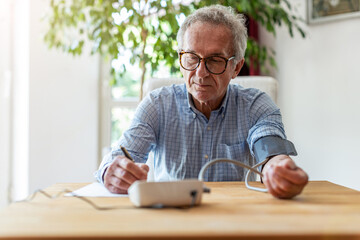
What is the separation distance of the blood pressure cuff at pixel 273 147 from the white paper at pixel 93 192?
495 mm

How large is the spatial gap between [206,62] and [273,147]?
375 mm

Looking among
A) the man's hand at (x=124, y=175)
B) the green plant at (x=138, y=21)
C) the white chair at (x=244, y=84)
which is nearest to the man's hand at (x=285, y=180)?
the man's hand at (x=124, y=175)

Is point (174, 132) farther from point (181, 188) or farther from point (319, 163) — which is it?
point (319, 163)

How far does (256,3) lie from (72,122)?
157 cm

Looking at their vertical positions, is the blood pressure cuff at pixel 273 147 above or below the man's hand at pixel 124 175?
above

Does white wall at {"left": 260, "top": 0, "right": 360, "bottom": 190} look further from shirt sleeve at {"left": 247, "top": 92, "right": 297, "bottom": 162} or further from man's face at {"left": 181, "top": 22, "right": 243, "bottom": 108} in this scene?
man's face at {"left": 181, "top": 22, "right": 243, "bottom": 108}

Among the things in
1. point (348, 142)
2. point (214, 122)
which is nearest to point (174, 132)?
point (214, 122)

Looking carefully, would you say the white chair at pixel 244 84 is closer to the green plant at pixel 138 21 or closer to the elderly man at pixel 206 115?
the elderly man at pixel 206 115

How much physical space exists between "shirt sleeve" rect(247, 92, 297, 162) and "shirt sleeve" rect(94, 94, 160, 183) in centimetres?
34

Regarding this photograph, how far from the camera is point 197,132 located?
1.71 metres

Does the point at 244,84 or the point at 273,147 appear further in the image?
the point at 244,84

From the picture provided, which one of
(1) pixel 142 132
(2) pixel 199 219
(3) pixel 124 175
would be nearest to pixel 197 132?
(1) pixel 142 132

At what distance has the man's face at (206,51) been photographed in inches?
61.8

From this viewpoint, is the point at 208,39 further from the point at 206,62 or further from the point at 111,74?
the point at 111,74
